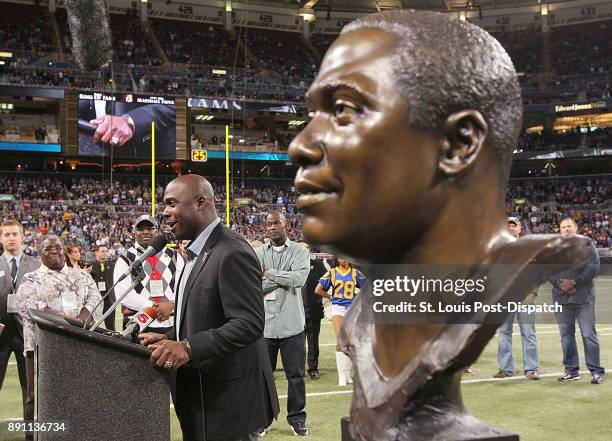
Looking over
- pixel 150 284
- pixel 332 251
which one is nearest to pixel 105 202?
pixel 150 284

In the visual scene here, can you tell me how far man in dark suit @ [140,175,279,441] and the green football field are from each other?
2265mm

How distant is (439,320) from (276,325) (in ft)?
14.2

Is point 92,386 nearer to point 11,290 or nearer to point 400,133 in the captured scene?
point 400,133

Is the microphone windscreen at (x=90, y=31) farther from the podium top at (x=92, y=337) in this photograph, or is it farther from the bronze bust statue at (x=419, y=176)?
the bronze bust statue at (x=419, y=176)

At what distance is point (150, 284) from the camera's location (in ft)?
17.5

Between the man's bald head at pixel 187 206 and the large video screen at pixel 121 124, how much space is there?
24.0 meters

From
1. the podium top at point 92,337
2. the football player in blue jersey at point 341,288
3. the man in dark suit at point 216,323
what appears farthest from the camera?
the football player in blue jersey at point 341,288

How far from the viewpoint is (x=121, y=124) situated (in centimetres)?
2620

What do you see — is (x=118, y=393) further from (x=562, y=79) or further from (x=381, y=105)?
(x=562, y=79)

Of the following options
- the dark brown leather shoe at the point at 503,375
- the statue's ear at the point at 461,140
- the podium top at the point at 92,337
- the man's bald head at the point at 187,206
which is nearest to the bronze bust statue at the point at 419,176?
the statue's ear at the point at 461,140

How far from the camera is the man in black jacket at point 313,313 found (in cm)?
739

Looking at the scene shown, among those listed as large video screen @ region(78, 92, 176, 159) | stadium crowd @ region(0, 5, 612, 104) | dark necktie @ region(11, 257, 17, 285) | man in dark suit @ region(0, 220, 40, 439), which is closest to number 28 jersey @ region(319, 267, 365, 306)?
man in dark suit @ region(0, 220, 40, 439)

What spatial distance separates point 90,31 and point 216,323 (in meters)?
2.12

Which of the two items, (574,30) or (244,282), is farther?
(574,30)
